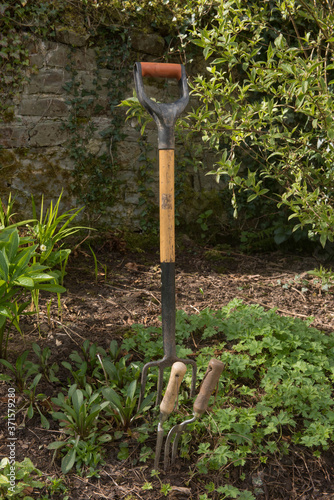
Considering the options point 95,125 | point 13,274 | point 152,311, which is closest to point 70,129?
point 95,125

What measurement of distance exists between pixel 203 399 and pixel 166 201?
771 mm

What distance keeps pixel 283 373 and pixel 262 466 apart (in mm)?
413

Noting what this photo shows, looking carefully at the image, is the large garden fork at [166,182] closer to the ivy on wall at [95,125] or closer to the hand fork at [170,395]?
the hand fork at [170,395]

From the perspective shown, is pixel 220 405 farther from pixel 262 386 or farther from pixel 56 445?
pixel 56 445

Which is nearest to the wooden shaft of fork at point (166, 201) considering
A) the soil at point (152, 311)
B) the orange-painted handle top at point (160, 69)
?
the orange-painted handle top at point (160, 69)

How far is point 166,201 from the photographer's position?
5.63ft

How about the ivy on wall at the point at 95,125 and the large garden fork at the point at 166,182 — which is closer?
the large garden fork at the point at 166,182

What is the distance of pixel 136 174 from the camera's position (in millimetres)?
3805

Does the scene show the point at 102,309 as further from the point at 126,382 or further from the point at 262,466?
the point at 262,466

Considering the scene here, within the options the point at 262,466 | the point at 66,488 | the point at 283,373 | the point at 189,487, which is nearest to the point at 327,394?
the point at 283,373

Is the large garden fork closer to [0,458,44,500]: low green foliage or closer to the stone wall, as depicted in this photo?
[0,458,44,500]: low green foliage

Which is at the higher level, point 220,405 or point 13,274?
point 13,274

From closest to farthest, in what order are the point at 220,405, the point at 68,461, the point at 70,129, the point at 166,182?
the point at 68,461, the point at 166,182, the point at 220,405, the point at 70,129

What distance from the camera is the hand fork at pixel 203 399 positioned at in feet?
4.78
